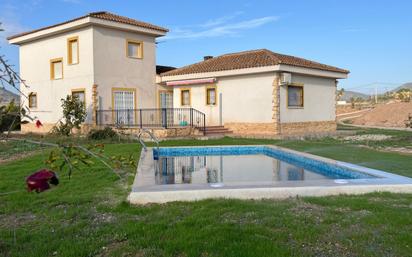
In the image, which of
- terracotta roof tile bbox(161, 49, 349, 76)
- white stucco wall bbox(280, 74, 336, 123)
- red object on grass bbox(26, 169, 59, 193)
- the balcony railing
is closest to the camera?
red object on grass bbox(26, 169, 59, 193)

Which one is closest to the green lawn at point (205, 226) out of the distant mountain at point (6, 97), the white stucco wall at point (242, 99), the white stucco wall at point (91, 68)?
the distant mountain at point (6, 97)

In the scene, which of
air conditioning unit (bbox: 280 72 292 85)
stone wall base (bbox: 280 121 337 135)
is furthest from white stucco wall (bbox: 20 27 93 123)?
stone wall base (bbox: 280 121 337 135)

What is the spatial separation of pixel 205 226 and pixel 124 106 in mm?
21066

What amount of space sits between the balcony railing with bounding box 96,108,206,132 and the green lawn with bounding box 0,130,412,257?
53.6 feet

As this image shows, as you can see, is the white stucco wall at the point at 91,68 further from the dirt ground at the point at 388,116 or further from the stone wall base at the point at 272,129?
the dirt ground at the point at 388,116

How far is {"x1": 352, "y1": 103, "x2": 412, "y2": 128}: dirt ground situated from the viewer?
43250mm

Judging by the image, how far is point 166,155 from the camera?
17188 millimetres

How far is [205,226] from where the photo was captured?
5738 millimetres

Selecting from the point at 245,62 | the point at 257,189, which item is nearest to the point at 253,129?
the point at 245,62

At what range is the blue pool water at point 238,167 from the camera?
11305 mm

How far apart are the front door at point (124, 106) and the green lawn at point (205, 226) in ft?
56.2

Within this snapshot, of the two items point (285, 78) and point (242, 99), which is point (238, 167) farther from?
point (242, 99)

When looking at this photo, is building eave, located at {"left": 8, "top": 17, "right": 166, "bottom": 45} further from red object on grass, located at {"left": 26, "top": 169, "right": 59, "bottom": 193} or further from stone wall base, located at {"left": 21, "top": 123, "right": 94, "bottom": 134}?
red object on grass, located at {"left": 26, "top": 169, "right": 59, "bottom": 193}

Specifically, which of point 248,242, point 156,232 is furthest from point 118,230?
point 248,242
